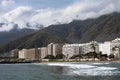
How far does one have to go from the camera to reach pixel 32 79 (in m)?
52.0

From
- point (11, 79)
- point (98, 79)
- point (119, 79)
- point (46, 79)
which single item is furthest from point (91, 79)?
point (11, 79)

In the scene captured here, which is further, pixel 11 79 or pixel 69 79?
pixel 11 79

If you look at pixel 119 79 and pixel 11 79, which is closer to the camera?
pixel 119 79

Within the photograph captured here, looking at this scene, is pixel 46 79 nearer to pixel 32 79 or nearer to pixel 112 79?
pixel 32 79

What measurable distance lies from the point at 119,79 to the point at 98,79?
3.15 metres

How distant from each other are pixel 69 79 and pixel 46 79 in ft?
13.7

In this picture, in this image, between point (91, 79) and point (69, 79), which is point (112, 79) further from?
point (69, 79)

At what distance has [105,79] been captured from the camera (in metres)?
48.2

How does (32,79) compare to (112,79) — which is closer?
(112,79)

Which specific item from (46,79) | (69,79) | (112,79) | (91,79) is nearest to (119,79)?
(112,79)

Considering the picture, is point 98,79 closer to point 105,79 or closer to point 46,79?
point 105,79

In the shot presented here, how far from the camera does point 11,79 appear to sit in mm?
54250

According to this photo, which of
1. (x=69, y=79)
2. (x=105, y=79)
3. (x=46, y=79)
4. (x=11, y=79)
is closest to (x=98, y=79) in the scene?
(x=105, y=79)

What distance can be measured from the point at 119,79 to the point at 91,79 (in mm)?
4275
